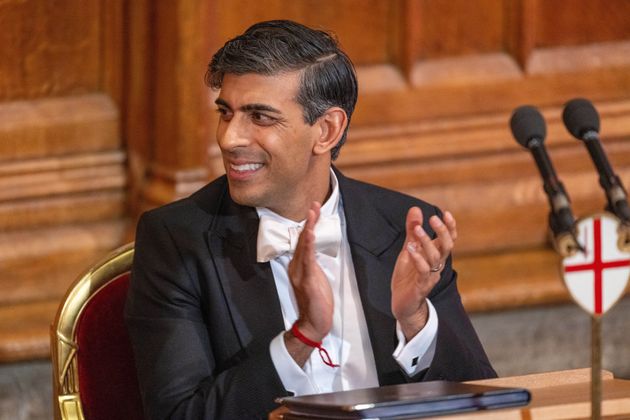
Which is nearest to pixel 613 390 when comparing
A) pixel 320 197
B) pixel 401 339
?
pixel 401 339

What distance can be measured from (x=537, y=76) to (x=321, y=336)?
89.8 inches

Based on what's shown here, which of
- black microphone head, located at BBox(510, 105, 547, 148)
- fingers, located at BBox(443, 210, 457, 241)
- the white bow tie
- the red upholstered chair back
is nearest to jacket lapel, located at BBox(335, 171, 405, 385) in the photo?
the white bow tie

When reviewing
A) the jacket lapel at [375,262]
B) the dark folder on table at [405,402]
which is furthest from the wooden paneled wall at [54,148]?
the dark folder on table at [405,402]

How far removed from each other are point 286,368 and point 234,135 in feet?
1.51

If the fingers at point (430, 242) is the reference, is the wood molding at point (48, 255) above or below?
below

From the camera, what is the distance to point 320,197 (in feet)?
9.41

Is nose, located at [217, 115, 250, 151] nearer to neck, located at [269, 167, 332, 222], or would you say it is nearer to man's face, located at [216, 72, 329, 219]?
man's face, located at [216, 72, 329, 219]

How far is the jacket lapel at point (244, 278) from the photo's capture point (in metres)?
2.71

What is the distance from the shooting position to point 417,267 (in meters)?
2.48

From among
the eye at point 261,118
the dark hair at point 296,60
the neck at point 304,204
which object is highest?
the dark hair at point 296,60

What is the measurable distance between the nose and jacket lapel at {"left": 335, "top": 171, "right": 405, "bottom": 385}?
0.33m

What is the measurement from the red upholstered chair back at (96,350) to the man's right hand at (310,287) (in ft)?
1.55

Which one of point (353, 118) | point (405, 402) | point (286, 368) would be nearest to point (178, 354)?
point (286, 368)

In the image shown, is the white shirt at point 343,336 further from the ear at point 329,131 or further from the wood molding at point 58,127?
the wood molding at point 58,127
